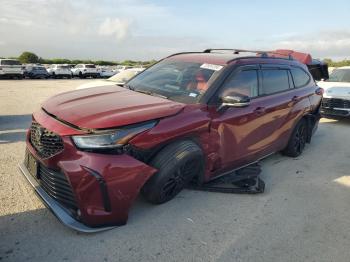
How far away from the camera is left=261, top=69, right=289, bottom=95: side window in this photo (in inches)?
205

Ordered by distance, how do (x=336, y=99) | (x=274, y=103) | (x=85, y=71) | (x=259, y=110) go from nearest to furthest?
(x=259, y=110)
(x=274, y=103)
(x=336, y=99)
(x=85, y=71)

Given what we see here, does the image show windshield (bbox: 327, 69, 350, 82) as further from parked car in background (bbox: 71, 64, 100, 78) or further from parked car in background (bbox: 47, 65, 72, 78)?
parked car in background (bbox: 71, 64, 100, 78)

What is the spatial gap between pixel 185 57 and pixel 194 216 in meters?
2.34

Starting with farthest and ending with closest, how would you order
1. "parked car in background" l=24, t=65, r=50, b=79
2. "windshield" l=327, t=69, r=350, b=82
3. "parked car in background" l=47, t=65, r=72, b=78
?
"parked car in background" l=47, t=65, r=72, b=78 < "parked car in background" l=24, t=65, r=50, b=79 < "windshield" l=327, t=69, r=350, b=82

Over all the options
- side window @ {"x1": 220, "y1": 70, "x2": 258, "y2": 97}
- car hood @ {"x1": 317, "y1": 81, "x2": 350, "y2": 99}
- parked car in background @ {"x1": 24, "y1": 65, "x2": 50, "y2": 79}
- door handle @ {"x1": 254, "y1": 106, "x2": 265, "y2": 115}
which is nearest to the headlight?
side window @ {"x1": 220, "y1": 70, "x2": 258, "y2": 97}

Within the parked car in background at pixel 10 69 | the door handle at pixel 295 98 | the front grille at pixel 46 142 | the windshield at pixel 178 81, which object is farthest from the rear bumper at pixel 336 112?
the parked car in background at pixel 10 69

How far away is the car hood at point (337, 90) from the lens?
9.88m

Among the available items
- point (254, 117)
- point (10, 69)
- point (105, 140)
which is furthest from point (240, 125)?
point (10, 69)

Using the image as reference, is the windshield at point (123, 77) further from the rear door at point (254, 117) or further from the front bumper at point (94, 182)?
the front bumper at point (94, 182)

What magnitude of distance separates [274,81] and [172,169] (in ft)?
8.54

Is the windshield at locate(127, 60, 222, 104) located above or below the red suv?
above

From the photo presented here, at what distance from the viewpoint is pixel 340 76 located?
37.1ft

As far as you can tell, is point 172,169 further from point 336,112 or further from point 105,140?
point 336,112

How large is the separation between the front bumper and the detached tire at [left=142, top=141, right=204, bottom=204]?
0.23m
